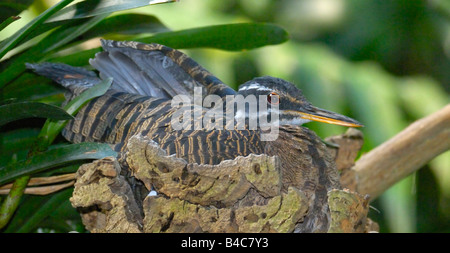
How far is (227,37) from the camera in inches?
66.5

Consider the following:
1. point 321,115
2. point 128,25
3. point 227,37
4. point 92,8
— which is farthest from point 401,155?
point 92,8

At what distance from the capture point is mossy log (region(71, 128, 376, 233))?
1063mm

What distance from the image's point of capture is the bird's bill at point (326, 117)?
4.56 feet

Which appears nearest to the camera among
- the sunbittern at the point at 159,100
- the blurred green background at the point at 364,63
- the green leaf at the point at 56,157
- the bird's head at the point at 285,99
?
the green leaf at the point at 56,157

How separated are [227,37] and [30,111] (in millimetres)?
642

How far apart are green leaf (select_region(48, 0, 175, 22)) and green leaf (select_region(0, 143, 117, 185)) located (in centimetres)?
33

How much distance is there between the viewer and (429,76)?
10.9ft

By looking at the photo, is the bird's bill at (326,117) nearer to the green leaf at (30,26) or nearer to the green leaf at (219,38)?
the green leaf at (219,38)

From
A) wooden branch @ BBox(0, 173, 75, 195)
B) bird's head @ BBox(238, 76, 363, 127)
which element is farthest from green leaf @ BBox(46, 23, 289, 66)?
wooden branch @ BBox(0, 173, 75, 195)

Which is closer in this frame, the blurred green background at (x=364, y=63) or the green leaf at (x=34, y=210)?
the green leaf at (x=34, y=210)

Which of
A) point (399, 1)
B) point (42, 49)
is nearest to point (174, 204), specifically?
point (42, 49)

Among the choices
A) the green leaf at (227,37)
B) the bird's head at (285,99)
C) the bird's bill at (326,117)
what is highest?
the green leaf at (227,37)

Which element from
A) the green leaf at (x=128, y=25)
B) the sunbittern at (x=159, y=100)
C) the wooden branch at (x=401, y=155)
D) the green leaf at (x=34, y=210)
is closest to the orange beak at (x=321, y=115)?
the sunbittern at (x=159, y=100)

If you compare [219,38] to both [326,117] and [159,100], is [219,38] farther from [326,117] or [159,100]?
[326,117]
